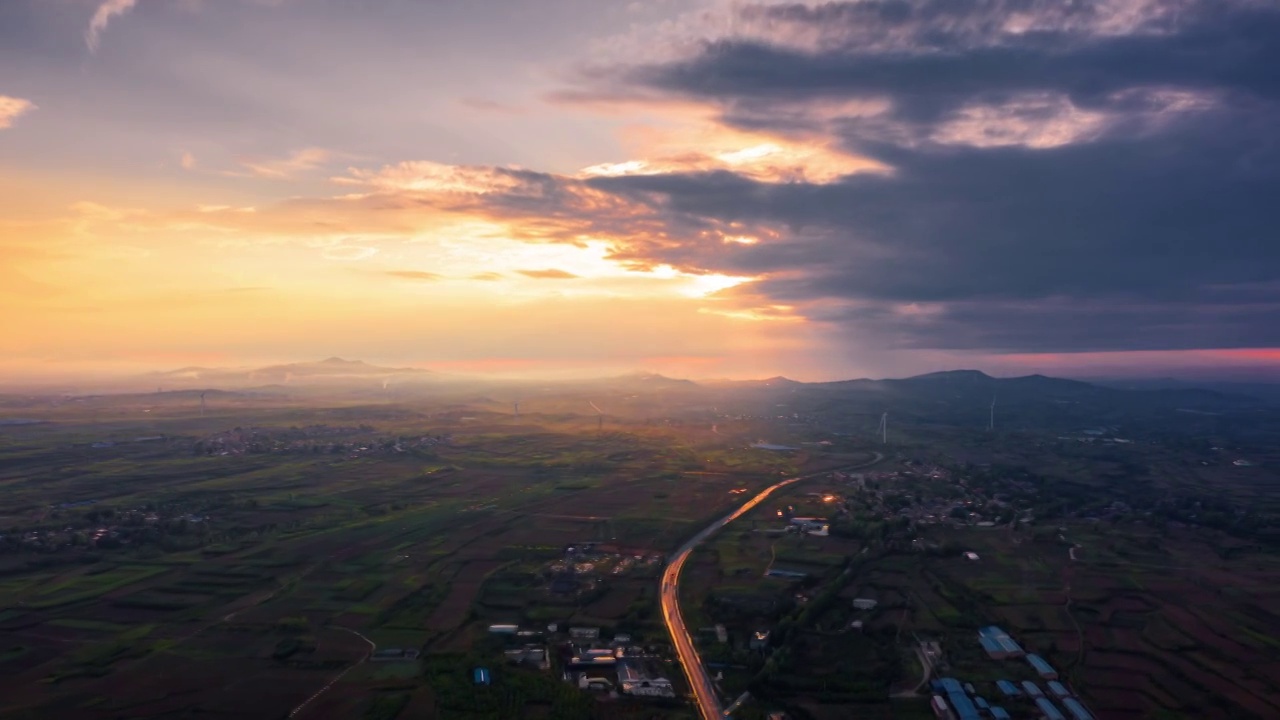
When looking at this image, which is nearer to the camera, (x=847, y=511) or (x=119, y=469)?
(x=847, y=511)

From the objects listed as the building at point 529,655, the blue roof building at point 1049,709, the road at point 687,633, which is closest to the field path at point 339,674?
the building at point 529,655

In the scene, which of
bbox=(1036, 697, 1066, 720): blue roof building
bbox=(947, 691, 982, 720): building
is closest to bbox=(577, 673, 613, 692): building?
bbox=(947, 691, 982, 720): building

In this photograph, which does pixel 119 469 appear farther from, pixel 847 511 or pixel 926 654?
pixel 926 654

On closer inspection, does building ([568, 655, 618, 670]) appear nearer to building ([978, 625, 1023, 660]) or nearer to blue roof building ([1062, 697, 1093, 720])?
building ([978, 625, 1023, 660])

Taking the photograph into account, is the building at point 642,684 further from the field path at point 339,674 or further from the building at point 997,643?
the building at point 997,643

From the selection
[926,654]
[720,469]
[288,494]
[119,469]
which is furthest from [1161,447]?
[119,469]

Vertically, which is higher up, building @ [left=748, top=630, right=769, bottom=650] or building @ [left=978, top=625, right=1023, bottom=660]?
building @ [left=978, top=625, right=1023, bottom=660]
